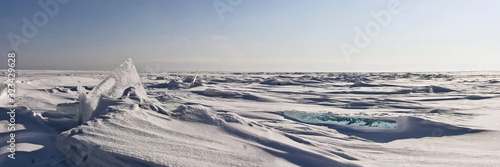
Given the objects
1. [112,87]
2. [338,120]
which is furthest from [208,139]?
[338,120]

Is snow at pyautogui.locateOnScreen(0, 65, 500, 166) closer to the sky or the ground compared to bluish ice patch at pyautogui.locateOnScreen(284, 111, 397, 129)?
closer to the sky

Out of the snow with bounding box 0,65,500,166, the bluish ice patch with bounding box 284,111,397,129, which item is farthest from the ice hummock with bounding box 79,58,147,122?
the bluish ice patch with bounding box 284,111,397,129

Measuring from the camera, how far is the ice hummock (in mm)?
2039

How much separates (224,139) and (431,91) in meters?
6.68

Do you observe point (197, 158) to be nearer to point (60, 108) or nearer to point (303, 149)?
point (303, 149)

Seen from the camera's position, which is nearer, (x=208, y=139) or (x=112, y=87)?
(x=208, y=139)

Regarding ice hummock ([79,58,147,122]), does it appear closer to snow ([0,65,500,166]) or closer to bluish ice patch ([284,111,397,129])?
snow ([0,65,500,166])

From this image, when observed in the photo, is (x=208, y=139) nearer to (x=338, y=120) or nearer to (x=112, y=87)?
(x=112, y=87)

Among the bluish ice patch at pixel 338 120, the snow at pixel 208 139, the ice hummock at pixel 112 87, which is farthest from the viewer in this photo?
the bluish ice patch at pixel 338 120

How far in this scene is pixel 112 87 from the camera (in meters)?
2.74

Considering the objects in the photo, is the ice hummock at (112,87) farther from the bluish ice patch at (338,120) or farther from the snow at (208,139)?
the bluish ice patch at (338,120)

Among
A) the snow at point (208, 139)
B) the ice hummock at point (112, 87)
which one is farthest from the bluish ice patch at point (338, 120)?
the ice hummock at point (112, 87)

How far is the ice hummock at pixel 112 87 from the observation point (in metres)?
2.04

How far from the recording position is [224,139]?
168cm
